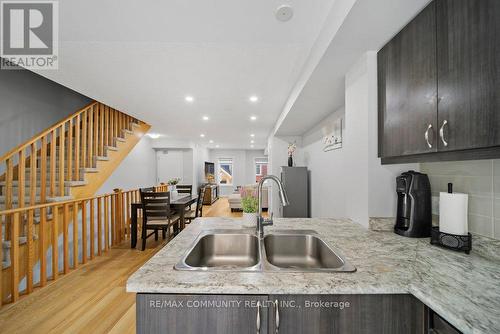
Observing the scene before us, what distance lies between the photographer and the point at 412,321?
80cm

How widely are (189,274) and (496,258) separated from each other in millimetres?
1386

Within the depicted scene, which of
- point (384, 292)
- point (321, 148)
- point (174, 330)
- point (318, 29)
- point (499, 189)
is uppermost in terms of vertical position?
point (318, 29)

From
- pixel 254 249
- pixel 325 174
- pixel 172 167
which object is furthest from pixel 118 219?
pixel 172 167

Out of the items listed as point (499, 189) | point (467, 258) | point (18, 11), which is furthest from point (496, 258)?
point (18, 11)

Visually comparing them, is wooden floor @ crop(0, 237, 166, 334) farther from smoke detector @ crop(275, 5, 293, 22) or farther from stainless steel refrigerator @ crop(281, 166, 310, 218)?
stainless steel refrigerator @ crop(281, 166, 310, 218)

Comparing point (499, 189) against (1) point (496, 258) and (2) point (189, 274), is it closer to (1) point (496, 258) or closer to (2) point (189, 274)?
(1) point (496, 258)

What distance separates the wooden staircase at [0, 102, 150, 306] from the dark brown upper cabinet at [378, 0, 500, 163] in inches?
135

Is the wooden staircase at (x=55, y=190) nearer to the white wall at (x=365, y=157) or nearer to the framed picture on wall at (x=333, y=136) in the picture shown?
the white wall at (x=365, y=157)

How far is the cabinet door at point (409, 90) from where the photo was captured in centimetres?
104

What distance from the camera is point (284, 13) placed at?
4.99ft

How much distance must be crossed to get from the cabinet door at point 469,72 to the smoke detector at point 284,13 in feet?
2.77

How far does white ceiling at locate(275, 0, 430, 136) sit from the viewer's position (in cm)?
112

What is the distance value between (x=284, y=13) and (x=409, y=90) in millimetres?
976

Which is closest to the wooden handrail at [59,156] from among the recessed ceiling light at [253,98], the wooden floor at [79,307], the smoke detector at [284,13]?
the wooden floor at [79,307]
